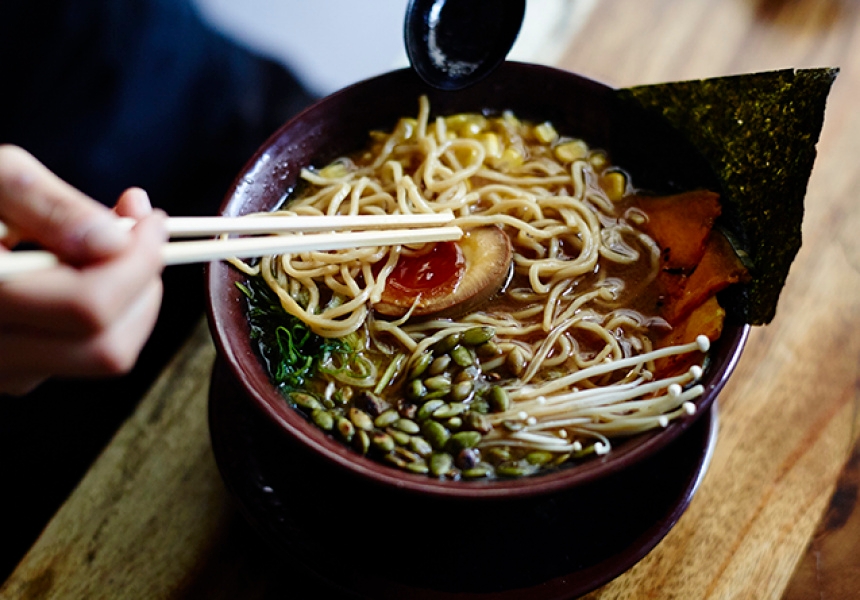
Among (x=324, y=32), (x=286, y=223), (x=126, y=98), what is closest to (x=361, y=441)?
(x=286, y=223)

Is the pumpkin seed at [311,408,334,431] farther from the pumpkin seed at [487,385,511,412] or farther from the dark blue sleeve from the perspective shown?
the dark blue sleeve

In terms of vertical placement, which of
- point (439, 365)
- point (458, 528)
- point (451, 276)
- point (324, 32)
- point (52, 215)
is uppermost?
point (52, 215)

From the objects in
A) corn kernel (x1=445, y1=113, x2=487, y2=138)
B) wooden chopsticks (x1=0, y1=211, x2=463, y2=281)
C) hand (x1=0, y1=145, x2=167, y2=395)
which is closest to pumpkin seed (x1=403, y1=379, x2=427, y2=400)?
wooden chopsticks (x1=0, y1=211, x2=463, y2=281)

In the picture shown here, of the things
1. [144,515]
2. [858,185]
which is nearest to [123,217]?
[144,515]

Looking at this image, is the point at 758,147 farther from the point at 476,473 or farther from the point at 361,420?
the point at 361,420

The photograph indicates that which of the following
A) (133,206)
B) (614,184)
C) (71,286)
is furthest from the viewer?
(614,184)

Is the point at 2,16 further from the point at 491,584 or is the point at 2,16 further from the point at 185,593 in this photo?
the point at 491,584

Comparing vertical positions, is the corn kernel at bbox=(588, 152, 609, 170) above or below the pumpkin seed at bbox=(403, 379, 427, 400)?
above
